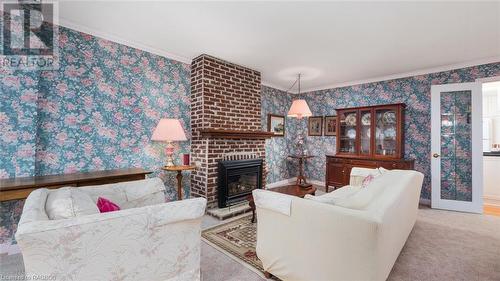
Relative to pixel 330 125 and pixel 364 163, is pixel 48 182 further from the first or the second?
pixel 330 125

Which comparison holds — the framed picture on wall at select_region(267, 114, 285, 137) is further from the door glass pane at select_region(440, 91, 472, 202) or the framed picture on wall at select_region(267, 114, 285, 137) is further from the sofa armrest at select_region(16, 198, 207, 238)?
the sofa armrest at select_region(16, 198, 207, 238)

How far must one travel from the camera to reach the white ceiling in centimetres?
227

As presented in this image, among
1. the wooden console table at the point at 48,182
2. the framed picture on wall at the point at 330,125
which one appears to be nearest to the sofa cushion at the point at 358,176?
the framed picture on wall at the point at 330,125

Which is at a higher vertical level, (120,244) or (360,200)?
(360,200)

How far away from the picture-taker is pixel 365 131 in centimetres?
455

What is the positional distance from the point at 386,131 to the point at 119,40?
4812 millimetres

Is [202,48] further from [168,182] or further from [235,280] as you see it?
[235,280]

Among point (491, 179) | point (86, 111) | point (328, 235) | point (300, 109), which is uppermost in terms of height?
point (300, 109)

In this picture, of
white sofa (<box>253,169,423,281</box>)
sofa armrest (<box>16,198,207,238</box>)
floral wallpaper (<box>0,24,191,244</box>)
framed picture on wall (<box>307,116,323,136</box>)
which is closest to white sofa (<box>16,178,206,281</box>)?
sofa armrest (<box>16,198,207,238</box>)

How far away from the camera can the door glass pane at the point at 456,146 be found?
373cm

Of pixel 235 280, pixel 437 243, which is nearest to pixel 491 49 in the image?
pixel 437 243

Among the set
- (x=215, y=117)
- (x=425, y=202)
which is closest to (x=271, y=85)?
(x=215, y=117)

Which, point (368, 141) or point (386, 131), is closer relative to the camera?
point (386, 131)

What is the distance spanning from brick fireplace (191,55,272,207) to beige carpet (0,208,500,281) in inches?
33.1
